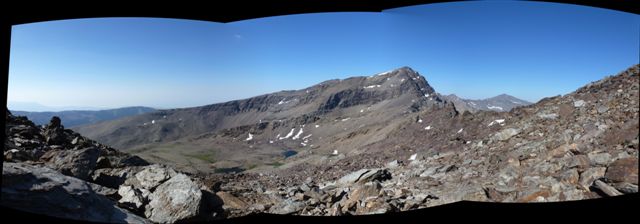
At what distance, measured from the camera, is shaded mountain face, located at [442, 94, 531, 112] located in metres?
32.9

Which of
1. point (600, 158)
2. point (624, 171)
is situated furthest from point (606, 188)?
point (600, 158)

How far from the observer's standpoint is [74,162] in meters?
5.85

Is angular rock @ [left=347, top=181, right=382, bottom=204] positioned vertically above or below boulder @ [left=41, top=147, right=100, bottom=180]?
below

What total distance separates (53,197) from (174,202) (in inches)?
60.2

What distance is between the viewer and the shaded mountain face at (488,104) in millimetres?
32869

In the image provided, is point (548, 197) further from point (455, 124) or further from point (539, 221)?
point (455, 124)

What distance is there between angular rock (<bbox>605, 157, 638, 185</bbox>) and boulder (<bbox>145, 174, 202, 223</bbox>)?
A: 641 cm

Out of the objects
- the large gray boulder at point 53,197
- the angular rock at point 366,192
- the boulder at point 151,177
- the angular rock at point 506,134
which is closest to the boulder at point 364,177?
the angular rock at point 366,192

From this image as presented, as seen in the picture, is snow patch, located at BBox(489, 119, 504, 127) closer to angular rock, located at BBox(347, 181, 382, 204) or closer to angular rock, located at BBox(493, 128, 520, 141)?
angular rock, located at BBox(493, 128, 520, 141)

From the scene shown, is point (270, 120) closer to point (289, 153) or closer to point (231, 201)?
point (289, 153)

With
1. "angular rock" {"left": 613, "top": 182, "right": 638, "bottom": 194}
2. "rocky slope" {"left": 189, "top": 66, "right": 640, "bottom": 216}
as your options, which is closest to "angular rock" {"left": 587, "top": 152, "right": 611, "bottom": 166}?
"rocky slope" {"left": 189, "top": 66, "right": 640, "bottom": 216}

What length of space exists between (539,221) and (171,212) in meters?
4.21

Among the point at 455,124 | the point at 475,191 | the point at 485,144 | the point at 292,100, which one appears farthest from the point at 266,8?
the point at 292,100

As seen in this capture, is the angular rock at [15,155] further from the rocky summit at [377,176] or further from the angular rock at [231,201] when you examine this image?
the angular rock at [231,201]
